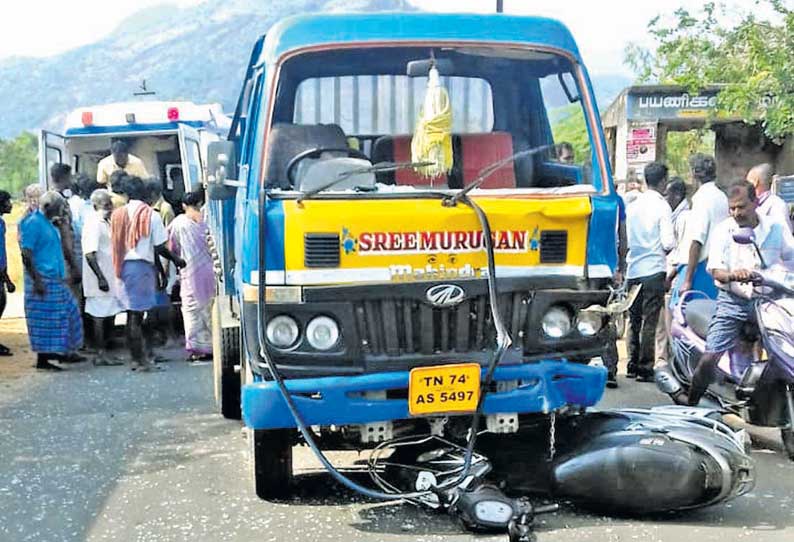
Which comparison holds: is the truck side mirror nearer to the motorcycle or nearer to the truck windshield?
the truck windshield

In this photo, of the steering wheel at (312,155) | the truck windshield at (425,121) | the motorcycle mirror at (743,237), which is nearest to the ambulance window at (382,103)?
the truck windshield at (425,121)

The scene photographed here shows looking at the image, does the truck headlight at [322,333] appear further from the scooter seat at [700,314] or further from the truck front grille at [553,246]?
the scooter seat at [700,314]

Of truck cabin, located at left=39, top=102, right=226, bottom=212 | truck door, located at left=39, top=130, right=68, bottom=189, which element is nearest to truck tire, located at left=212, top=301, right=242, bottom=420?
truck door, located at left=39, top=130, right=68, bottom=189

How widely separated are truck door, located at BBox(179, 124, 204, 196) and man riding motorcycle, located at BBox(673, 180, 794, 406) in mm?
7001

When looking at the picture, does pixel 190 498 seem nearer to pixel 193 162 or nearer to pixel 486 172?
pixel 486 172

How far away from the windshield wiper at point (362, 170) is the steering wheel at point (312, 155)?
22 centimetres

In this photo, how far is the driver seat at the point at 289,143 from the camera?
5.39 metres

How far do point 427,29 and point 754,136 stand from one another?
14.1 metres

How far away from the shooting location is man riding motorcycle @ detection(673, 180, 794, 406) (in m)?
6.33

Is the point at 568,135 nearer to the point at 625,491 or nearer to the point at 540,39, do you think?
the point at 540,39

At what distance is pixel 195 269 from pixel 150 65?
152003 mm

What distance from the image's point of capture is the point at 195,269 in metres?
10.0

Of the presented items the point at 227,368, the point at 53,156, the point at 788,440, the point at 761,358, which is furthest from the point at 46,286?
the point at 788,440

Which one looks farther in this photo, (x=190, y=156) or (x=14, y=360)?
(x=190, y=156)
